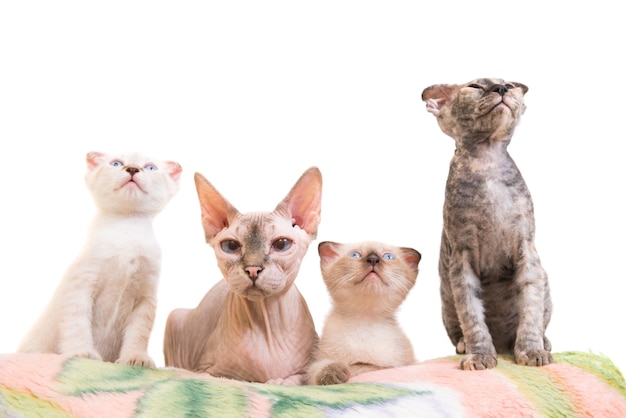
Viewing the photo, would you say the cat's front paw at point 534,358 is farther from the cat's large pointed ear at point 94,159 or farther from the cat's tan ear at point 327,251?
the cat's large pointed ear at point 94,159

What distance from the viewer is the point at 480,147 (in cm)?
177

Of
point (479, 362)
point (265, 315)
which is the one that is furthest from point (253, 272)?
point (479, 362)

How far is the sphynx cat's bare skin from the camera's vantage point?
1646 mm

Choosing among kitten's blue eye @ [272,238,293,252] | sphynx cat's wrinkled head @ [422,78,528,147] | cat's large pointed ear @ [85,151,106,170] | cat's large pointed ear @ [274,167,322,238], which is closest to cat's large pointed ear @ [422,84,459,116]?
sphynx cat's wrinkled head @ [422,78,528,147]

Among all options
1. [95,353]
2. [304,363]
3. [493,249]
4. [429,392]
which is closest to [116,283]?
[95,353]

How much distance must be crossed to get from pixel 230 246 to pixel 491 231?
59 centimetres

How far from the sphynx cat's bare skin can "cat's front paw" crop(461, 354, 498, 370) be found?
38 cm

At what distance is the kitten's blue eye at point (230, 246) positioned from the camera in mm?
1688

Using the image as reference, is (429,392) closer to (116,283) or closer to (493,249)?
(493,249)

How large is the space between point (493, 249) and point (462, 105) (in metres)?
0.34

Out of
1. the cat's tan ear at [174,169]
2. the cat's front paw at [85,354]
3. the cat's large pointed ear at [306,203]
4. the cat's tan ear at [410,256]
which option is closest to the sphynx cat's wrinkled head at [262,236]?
the cat's large pointed ear at [306,203]

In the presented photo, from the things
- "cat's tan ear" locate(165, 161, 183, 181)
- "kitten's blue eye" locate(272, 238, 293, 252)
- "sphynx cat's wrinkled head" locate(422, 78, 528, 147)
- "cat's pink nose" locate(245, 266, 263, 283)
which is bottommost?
"cat's pink nose" locate(245, 266, 263, 283)

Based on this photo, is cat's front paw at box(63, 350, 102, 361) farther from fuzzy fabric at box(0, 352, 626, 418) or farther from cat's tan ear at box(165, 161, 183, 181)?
cat's tan ear at box(165, 161, 183, 181)

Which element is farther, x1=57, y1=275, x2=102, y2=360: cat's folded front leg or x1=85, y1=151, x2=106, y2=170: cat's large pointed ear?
x1=85, y1=151, x2=106, y2=170: cat's large pointed ear
